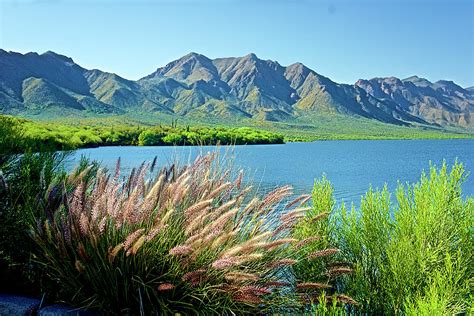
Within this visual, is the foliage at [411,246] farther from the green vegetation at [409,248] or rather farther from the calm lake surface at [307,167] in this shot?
the calm lake surface at [307,167]

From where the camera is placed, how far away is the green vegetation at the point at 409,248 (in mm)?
3693

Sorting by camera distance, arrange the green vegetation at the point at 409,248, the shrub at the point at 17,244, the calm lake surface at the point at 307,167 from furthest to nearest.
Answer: the calm lake surface at the point at 307,167 → the shrub at the point at 17,244 → the green vegetation at the point at 409,248

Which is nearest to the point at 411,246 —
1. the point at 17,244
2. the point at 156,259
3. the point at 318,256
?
the point at 318,256

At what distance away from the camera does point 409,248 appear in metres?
3.73

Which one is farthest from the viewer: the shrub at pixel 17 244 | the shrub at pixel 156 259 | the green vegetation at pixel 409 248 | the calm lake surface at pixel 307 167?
the calm lake surface at pixel 307 167

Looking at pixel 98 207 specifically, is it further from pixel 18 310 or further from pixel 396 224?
pixel 396 224

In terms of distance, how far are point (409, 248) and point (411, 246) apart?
0.9 inches

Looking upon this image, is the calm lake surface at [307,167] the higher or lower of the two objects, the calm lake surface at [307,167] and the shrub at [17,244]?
the lower

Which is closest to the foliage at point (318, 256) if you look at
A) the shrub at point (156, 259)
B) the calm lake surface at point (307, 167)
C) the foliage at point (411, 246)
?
the foliage at point (411, 246)

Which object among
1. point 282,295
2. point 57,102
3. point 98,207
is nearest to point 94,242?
point 98,207

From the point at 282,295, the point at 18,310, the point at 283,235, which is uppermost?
the point at 283,235

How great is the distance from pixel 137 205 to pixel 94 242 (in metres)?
0.40

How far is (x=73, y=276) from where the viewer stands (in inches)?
135

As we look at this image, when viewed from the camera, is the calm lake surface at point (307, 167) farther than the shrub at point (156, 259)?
Yes
